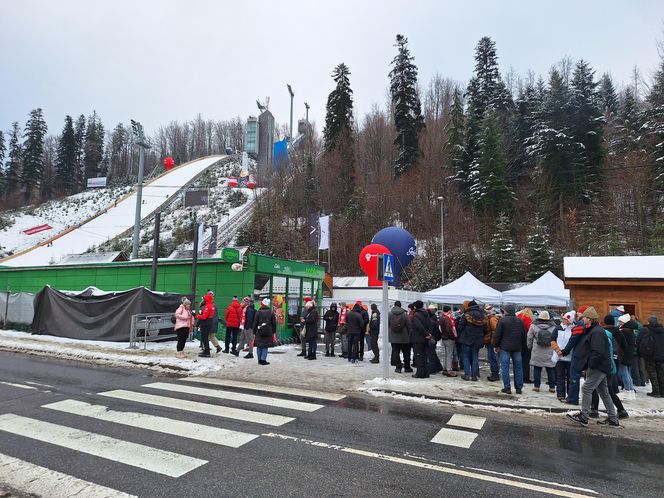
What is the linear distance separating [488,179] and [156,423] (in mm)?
36769

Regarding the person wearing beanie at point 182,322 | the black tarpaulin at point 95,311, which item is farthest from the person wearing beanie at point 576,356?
the black tarpaulin at point 95,311

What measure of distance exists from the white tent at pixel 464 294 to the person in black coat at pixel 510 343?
8319mm

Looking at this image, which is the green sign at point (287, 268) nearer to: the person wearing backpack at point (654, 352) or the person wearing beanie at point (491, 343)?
the person wearing beanie at point (491, 343)

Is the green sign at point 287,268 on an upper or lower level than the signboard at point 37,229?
lower

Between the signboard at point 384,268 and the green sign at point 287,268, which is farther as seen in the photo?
the green sign at point 287,268

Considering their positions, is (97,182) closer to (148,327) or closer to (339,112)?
(339,112)

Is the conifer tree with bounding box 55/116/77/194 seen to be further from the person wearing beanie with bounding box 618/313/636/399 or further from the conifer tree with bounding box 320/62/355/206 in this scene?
the person wearing beanie with bounding box 618/313/636/399

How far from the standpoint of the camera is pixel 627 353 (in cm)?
898

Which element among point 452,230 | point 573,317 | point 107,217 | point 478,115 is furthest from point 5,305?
point 478,115

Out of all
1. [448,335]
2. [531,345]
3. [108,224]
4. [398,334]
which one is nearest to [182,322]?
[398,334]

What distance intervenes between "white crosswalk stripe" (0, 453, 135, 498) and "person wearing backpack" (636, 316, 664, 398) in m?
10.5

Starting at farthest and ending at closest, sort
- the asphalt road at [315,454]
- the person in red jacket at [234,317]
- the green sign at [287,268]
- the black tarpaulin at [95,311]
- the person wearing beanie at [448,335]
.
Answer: the green sign at [287,268], the black tarpaulin at [95,311], the person in red jacket at [234,317], the person wearing beanie at [448,335], the asphalt road at [315,454]

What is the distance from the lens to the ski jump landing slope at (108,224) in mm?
42969

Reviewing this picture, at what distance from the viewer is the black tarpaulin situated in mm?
15953
